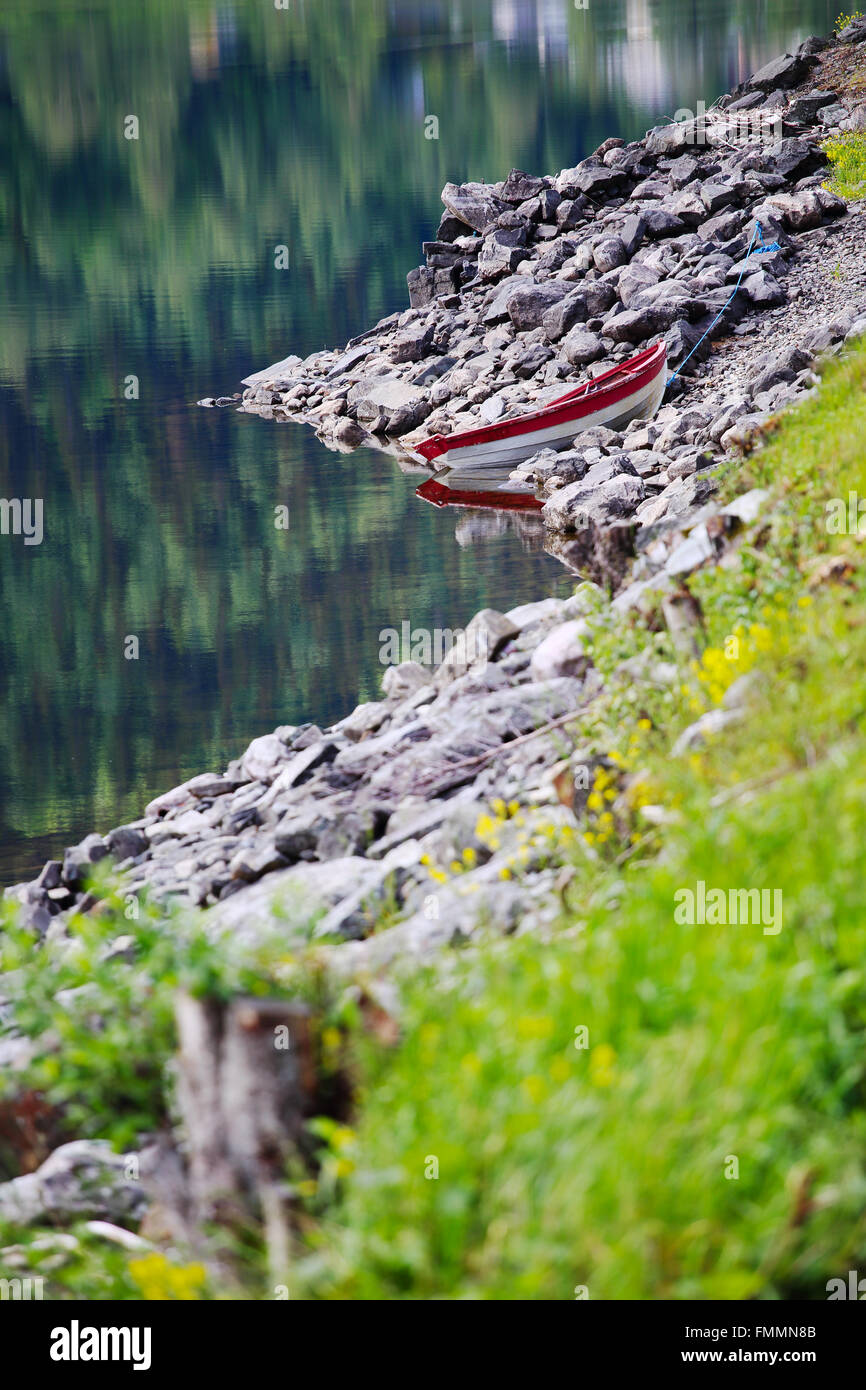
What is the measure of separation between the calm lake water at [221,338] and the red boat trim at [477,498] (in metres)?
0.48

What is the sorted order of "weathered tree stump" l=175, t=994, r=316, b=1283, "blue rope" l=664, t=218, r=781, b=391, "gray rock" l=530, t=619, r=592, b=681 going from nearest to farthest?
"weathered tree stump" l=175, t=994, r=316, b=1283 < "gray rock" l=530, t=619, r=592, b=681 < "blue rope" l=664, t=218, r=781, b=391

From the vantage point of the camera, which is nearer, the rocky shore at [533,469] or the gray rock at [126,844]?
the rocky shore at [533,469]

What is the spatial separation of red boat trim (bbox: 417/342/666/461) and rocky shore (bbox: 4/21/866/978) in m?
0.52

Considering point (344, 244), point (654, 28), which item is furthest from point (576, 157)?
point (654, 28)

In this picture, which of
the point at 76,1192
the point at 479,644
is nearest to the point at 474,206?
the point at 479,644

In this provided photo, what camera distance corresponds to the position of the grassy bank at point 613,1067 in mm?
3346

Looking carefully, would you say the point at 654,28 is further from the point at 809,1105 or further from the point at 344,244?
the point at 809,1105

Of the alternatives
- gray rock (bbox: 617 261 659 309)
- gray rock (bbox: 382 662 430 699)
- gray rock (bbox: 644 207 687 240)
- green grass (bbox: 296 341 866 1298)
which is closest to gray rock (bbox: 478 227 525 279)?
gray rock (bbox: 644 207 687 240)

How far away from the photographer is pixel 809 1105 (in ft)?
12.4

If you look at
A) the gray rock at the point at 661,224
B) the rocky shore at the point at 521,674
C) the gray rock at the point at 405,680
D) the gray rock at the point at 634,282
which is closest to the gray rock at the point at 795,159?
the rocky shore at the point at 521,674

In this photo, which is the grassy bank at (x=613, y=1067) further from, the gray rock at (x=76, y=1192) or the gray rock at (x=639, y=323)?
the gray rock at (x=639, y=323)

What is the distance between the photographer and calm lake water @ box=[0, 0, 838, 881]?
1498 cm

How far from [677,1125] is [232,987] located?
59.2 inches

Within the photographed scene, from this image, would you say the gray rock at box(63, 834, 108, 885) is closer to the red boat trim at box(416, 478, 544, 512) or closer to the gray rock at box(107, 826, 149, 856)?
the gray rock at box(107, 826, 149, 856)
